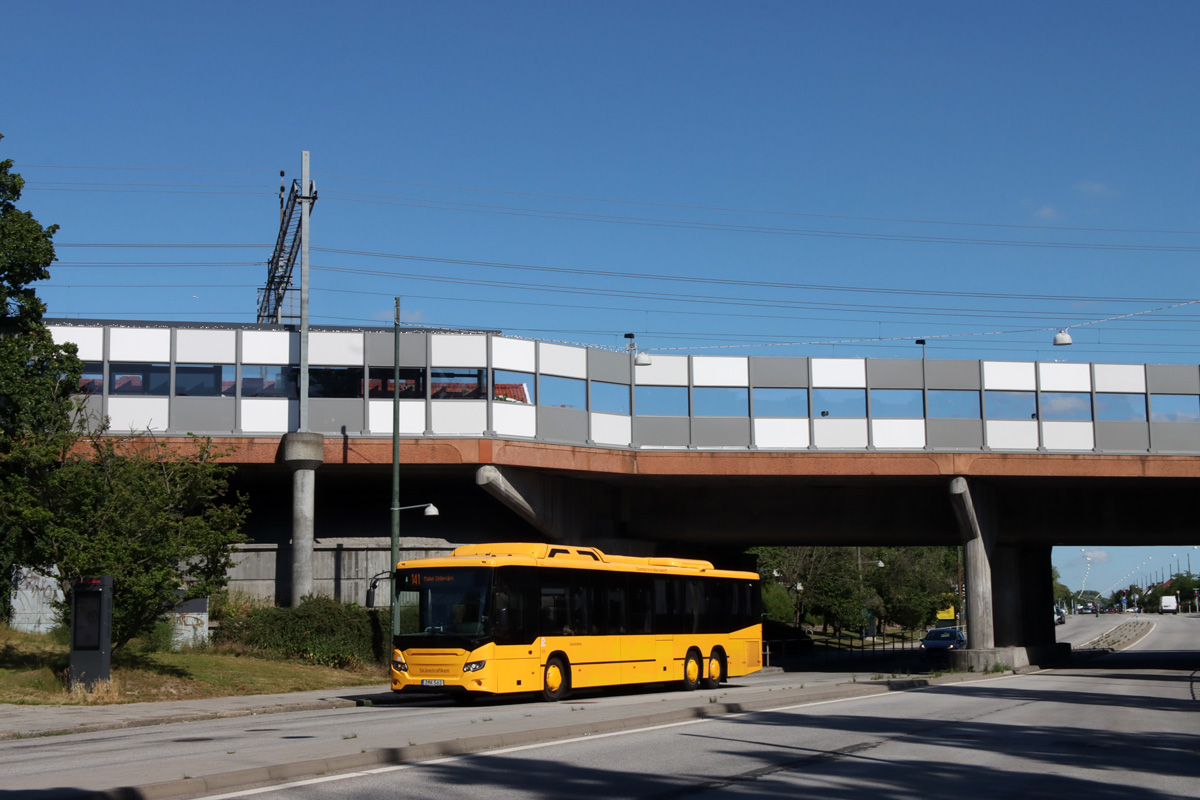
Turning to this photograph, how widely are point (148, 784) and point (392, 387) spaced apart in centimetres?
2574

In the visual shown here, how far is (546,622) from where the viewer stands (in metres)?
23.3

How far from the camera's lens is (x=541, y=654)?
23.1 metres

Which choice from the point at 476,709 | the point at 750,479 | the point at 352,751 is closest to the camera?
the point at 352,751

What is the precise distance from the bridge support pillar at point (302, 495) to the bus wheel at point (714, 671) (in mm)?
12445

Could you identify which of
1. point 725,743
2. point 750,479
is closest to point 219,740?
point 725,743

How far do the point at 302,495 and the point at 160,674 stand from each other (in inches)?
347

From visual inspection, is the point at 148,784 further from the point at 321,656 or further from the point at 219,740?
the point at 321,656

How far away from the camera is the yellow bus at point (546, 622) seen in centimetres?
2214

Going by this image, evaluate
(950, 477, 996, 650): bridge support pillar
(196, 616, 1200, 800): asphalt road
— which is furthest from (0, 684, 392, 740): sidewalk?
(950, 477, 996, 650): bridge support pillar

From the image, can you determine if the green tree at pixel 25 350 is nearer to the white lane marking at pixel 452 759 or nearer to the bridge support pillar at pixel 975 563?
the white lane marking at pixel 452 759

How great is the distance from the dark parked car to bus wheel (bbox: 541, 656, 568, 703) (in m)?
31.5

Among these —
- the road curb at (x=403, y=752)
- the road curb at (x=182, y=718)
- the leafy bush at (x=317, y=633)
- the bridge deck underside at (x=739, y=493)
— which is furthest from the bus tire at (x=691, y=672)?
the bridge deck underside at (x=739, y=493)

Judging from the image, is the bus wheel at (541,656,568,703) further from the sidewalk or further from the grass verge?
the grass verge

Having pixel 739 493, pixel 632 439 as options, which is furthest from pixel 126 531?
pixel 739 493
